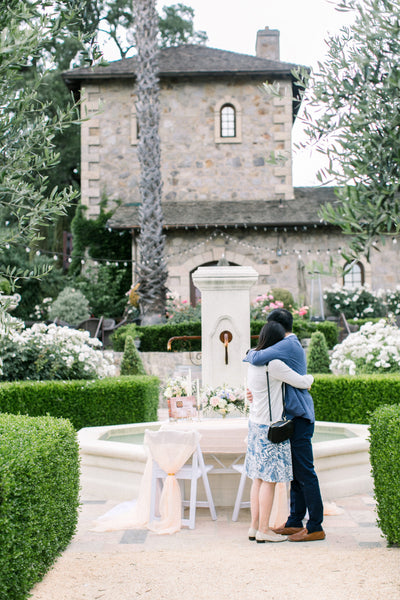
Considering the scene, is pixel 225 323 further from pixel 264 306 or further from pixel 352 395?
pixel 264 306

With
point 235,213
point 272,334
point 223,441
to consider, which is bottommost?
point 223,441

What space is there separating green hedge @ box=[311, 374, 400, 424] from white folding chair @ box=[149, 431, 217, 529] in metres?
3.16

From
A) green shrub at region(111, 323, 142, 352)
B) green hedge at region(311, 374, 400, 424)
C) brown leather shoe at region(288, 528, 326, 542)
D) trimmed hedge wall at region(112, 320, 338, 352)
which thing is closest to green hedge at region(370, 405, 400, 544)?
brown leather shoe at region(288, 528, 326, 542)

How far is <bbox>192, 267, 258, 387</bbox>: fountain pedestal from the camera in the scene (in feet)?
23.9

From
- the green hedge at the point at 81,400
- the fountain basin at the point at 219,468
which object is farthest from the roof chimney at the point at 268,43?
the fountain basin at the point at 219,468

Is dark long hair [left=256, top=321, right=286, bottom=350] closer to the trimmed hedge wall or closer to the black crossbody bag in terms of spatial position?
the black crossbody bag

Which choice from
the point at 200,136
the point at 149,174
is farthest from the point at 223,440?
the point at 200,136

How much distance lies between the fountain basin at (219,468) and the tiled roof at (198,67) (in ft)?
50.8

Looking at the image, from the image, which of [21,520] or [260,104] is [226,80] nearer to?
[260,104]

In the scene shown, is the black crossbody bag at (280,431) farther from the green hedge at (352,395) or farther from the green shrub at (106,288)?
the green shrub at (106,288)

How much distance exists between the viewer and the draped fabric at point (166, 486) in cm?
530

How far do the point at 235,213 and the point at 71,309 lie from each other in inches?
223

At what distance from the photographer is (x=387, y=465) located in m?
4.46

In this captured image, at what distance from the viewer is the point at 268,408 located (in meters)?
4.88
